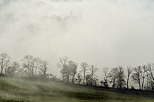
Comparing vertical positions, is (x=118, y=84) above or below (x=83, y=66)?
below

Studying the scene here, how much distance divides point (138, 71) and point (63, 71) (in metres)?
47.3

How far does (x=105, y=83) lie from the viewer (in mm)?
148250

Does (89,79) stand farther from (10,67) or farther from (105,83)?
(10,67)

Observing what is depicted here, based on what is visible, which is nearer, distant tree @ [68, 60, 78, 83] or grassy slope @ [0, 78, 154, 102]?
grassy slope @ [0, 78, 154, 102]

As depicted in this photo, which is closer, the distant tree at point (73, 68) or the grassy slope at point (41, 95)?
the grassy slope at point (41, 95)

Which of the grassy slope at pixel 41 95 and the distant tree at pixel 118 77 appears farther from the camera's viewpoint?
the distant tree at pixel 118 77

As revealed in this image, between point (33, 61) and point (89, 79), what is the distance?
1481 inches

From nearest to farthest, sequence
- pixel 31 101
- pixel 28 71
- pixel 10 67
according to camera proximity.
Result: pixel 31 101 < pixel 28 71 < pixel 10 67

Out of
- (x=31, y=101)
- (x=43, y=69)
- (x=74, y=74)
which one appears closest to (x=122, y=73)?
(x=74, y=74)

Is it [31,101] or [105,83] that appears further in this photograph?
[105,83]

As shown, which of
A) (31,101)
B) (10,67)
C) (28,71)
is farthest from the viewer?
(10,67)

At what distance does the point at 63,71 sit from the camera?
5797 inches

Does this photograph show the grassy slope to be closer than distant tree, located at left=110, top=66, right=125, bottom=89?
Yes

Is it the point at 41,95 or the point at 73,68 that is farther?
the point at 73,68
